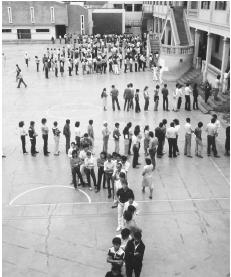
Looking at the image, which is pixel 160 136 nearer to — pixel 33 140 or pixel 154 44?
pixel 33 140

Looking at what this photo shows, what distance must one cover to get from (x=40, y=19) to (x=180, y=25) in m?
28.1

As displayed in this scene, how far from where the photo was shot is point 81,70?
29.8 metres

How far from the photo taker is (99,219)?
9.40 metres

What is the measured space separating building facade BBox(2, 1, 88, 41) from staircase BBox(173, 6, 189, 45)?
2533 centimetres

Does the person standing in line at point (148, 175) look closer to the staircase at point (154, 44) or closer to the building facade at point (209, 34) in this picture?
the building facade at point (209, 34)

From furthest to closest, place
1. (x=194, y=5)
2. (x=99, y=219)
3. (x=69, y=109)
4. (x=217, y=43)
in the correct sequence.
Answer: (x=217, y=43), (x=194, y=5), (x=69, y=109), (x=99, y=219)

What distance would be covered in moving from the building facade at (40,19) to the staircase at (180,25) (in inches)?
997

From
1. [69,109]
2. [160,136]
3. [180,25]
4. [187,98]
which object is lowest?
[160,136]

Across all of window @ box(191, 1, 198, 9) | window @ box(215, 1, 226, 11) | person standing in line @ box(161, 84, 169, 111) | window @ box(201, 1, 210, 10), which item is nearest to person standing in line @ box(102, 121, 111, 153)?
person standing in line @ box(161, 84, 169, 111)

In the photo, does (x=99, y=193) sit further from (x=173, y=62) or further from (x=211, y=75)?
(x=173, y=62)

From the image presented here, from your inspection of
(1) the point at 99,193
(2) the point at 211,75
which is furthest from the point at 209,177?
(2) the point at 211,75

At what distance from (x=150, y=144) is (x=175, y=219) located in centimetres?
315

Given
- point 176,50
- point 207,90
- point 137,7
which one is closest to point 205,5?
point 176,50

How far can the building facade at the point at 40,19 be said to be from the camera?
4800 cm
